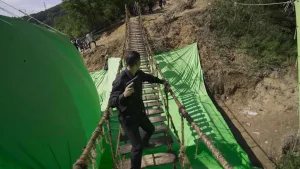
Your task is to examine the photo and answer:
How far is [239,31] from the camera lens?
1462 cm

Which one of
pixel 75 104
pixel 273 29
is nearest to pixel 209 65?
pixel 273 29

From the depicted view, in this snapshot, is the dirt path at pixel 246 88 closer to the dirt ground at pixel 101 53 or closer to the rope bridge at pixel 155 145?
the dirt ground at pixel 101 53

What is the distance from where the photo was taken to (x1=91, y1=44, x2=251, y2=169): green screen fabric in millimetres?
6414

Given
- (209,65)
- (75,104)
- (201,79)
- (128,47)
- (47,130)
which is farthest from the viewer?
(209,65)

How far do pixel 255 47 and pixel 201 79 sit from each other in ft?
13.7

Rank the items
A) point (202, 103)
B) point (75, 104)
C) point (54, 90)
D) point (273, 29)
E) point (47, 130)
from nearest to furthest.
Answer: point (47, 130)
point (54, 90)
point (75, 104)
point (202, 103)
point (273, 29)

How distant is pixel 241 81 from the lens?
486 inches

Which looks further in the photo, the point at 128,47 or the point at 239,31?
the point at 239,31

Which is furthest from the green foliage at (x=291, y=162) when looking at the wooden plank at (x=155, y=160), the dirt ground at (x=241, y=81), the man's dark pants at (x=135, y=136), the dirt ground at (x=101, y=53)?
the dirt ground at (x=101, y=53)

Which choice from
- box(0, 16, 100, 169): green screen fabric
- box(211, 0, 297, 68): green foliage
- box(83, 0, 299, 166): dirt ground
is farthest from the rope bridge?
box(211, 0, 297, 68): green foliage

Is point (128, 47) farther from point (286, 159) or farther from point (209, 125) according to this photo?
point (286, 159)

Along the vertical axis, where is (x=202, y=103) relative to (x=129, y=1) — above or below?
below

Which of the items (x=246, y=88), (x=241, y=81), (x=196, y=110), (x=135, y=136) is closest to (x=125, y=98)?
(x=135, y=136)

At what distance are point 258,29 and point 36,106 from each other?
12.9 m
